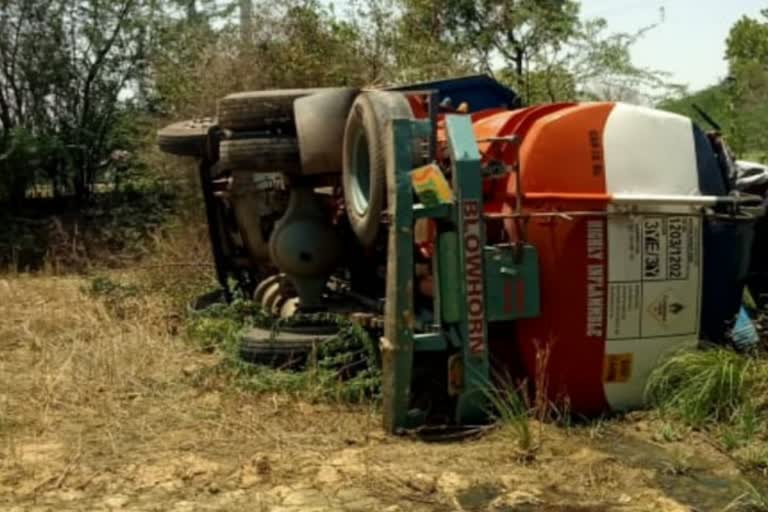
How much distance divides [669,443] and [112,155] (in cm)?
1230

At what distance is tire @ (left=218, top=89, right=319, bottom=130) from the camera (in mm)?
6152

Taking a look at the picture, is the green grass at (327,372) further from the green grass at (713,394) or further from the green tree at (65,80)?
the green tree at (65,80)

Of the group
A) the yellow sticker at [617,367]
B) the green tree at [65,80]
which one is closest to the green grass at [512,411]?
the yellow sticker at [617,367]

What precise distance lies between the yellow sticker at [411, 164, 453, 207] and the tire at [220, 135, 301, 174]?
4.97ft

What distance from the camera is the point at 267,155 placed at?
6.00 m

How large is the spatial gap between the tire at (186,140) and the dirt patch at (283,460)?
2.17 m

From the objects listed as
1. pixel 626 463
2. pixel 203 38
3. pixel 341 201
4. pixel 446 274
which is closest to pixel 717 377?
pixel 626 463

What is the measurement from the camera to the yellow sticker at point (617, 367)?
4.77 meters

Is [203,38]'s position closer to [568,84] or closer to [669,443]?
[568,84]

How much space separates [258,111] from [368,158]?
3.35 ft

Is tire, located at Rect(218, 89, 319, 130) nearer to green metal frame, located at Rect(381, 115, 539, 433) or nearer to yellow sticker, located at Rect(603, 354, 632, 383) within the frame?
green metal frame, located at Rect(381, 115, 539, 433)

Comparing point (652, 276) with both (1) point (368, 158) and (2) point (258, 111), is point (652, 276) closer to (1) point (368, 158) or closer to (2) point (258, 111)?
(1) point (368, 158)

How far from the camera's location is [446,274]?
4.68 metres

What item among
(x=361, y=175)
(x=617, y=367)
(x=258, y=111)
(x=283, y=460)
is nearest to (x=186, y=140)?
(x=258, y=111)
